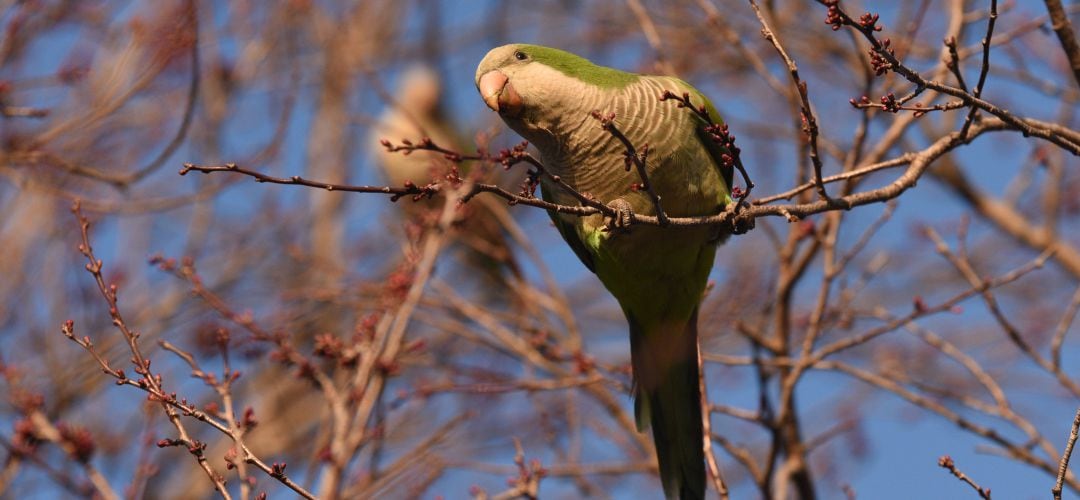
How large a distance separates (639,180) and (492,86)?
2.42ft

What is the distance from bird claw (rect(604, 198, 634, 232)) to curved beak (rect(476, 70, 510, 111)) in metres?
0.67

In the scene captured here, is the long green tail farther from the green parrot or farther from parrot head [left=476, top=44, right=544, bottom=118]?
parrot head [left=476, top=44, right=544, bottom=118]

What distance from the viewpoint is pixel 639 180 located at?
4059 mm

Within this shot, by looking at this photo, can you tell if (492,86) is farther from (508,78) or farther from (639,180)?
(639,180)

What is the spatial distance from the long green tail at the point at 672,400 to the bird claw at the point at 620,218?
1.05 metres

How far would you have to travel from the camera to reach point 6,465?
4.41 m

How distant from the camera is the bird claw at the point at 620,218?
3.60m

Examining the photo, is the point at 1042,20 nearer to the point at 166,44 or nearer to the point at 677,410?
the point at 677,410

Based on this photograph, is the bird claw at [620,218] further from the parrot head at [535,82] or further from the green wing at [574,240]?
the green wing at [574,240]

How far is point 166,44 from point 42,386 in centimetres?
277

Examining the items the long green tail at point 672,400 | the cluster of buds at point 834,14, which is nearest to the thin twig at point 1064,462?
the cluster of buds at point 834,14

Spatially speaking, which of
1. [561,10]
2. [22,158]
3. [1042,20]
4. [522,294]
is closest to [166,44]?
[22,158]

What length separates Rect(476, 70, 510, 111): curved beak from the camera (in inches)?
164

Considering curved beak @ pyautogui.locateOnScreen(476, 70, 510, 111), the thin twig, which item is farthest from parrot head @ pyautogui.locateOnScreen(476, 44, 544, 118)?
the thin twig
